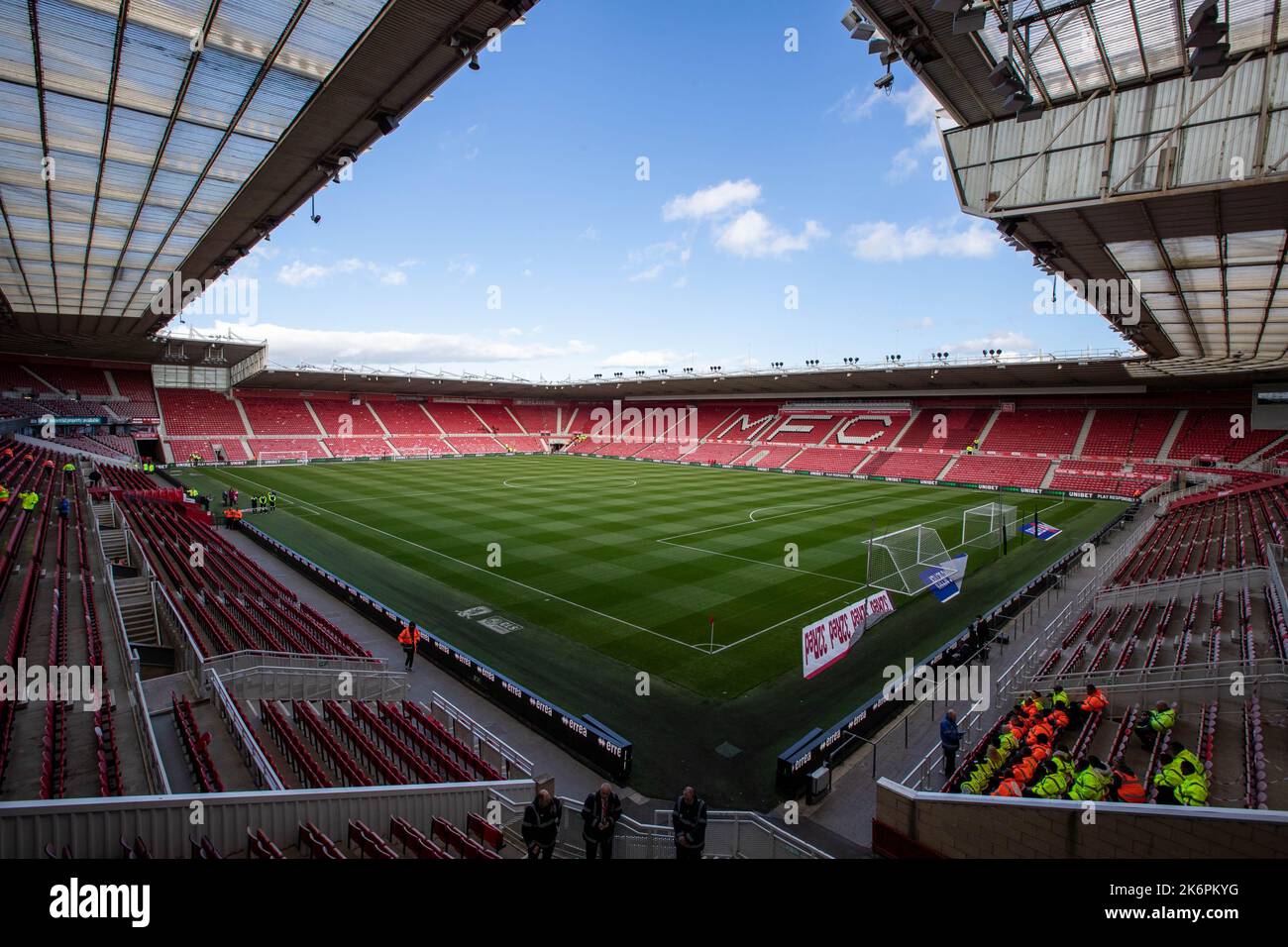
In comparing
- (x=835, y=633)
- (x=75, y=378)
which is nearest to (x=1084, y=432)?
(x=835, y=633)

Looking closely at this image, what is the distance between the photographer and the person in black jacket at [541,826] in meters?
6.24

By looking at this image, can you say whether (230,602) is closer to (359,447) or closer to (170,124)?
(170,124)

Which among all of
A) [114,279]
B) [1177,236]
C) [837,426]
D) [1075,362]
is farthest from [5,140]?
[837,426]

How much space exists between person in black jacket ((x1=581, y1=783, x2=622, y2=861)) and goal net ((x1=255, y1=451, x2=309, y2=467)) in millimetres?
52747

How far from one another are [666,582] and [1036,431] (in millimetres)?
40966

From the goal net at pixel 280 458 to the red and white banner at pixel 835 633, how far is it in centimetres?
5048

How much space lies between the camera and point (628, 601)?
17.5 metres

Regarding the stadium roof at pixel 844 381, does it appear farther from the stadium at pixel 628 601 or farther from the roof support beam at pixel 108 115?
the roof support beam at pixel 108 115

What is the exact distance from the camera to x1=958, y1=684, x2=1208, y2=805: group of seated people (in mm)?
6617

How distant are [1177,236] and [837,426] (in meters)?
46.8

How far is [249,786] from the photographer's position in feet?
24.2

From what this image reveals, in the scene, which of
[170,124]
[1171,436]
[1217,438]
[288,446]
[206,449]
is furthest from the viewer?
[288,446]

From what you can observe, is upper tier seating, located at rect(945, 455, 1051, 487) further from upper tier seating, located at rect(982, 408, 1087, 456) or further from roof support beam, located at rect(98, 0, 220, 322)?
roof support beam, located at rect(98, 0, 220, 322)

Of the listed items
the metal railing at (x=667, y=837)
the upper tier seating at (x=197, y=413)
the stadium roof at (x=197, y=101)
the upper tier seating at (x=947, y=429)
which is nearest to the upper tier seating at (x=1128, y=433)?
the upper tier seating at (x=947, y=429)
